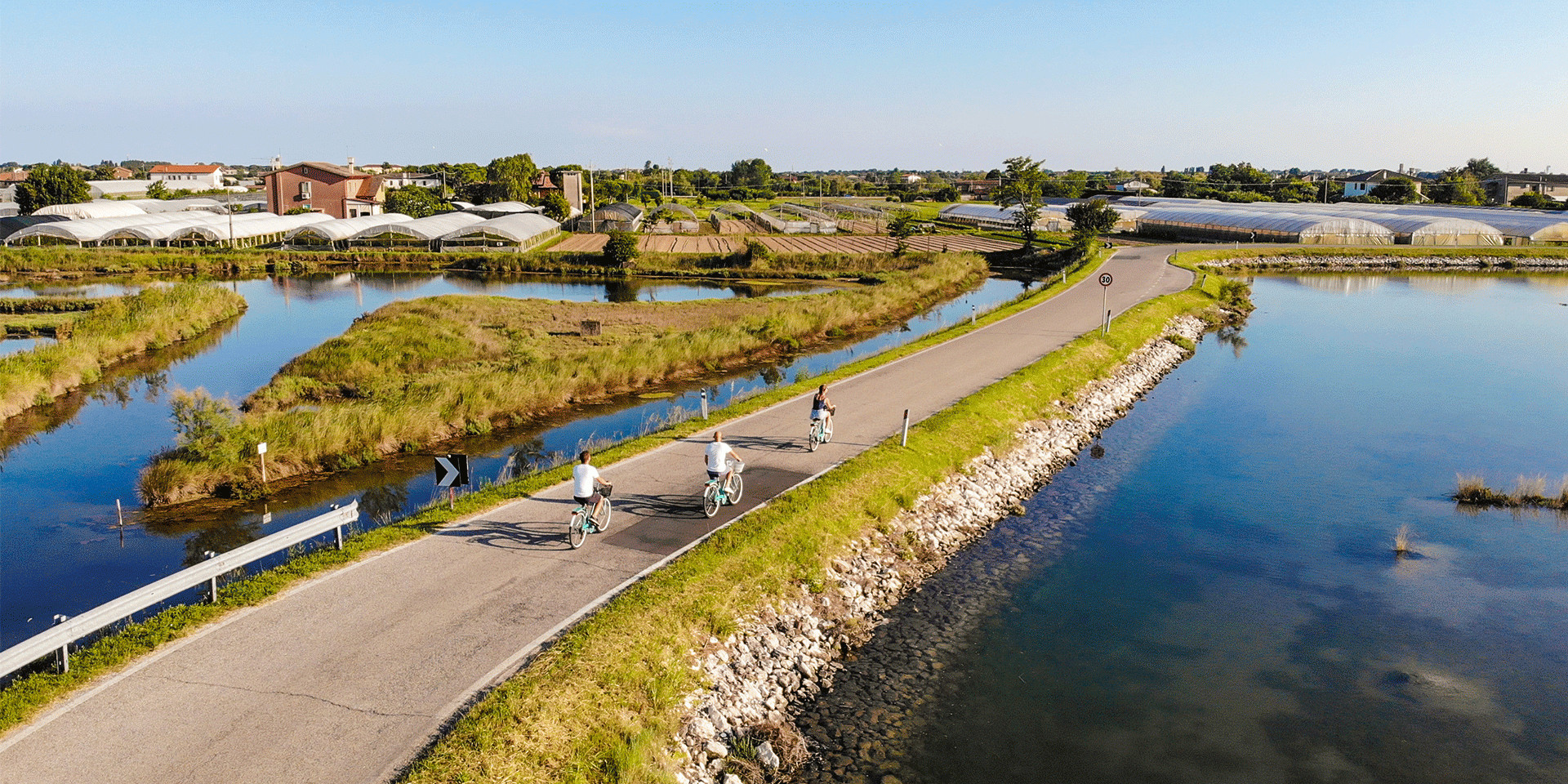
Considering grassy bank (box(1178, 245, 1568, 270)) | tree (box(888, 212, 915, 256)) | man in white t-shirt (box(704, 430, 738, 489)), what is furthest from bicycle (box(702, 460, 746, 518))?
tree (box(888, 212, 915, 256))

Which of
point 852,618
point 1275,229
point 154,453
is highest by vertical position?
point 1275,229

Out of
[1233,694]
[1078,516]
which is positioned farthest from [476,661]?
[1078,516]

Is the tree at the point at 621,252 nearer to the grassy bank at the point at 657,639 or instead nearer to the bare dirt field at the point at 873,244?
the bare dirt field at the point at 873,244

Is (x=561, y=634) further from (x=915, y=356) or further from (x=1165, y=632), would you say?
(x=915, y=356)

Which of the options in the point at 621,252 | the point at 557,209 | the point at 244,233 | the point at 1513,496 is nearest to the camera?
the point at 1513,496

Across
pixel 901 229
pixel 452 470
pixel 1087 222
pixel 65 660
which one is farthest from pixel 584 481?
pixel 901 229

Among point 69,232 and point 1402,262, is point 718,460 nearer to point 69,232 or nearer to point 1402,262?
point 1402,262
